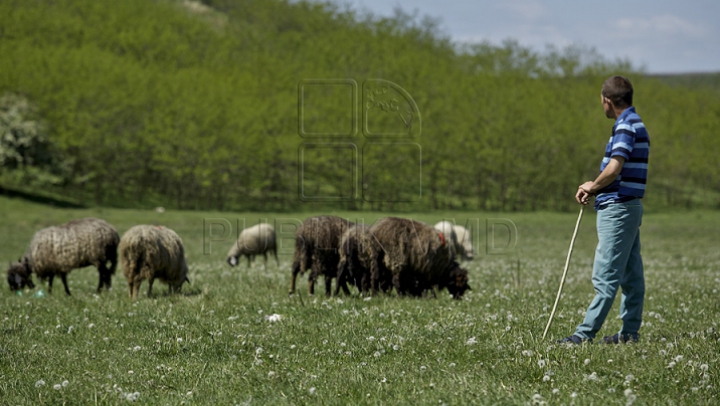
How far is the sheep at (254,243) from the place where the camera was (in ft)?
72.4

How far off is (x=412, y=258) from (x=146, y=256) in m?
4.82

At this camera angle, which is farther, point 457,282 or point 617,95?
point 457,282

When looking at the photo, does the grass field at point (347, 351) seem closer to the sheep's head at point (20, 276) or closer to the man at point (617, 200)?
the man at point (617, 200)

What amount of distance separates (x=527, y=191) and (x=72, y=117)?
45.3 metres

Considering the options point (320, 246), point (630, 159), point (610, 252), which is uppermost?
point (630, 159)

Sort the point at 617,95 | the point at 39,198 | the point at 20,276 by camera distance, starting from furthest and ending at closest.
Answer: the point at 39,198, the point at 20,276, the point at 617,95

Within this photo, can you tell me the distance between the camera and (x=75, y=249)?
42.4 feet

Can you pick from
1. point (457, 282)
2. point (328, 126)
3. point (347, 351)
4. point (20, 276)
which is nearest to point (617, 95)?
point (347, 351)

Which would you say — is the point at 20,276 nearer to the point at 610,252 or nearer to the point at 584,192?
the point at 584,192

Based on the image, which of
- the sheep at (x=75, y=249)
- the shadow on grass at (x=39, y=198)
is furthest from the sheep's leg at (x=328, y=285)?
the shadow on grass at (x=39, y=198)

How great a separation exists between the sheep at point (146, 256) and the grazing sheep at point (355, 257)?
129 inches

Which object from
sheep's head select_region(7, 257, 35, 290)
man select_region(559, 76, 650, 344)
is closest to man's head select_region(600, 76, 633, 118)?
man select_region(559, 76, 650, 344)

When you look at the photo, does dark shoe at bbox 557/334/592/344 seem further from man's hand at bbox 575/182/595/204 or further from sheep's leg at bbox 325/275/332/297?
sheep's leg at bbox 325/275/332/297

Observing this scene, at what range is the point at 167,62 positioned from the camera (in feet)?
280
